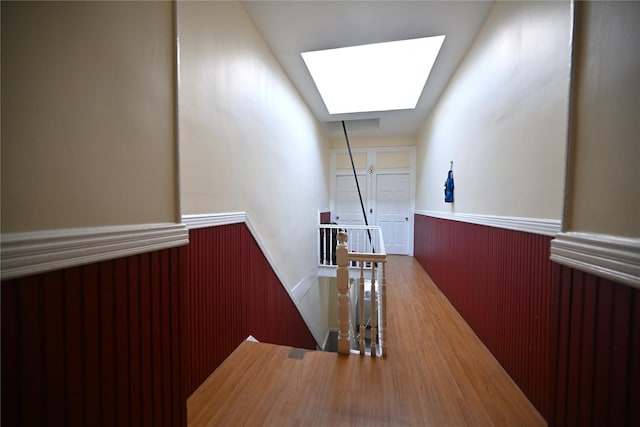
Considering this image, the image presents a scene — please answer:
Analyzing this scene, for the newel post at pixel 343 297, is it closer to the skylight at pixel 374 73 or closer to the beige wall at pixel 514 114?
the beige wall at pixel 514 114

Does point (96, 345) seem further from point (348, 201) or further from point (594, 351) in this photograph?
point (348, 201)

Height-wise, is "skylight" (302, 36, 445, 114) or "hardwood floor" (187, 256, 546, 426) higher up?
"skylight" (302, 36, 445, 114)

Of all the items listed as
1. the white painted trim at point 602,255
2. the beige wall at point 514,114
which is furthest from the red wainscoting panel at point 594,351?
the beige wall at point 514,114

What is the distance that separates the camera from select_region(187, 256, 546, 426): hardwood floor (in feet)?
4.01

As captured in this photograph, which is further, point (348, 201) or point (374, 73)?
point (348, 201)

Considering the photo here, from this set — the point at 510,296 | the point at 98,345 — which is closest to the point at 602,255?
the point at 510,296

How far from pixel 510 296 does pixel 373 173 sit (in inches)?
163

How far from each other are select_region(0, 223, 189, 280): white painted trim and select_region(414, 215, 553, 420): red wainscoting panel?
67.7 inches

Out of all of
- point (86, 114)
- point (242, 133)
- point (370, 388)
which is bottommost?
point (370, 388)

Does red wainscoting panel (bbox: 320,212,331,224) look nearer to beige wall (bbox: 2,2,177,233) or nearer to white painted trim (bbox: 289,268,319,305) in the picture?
white painted trim (bbox: 289,268,319,305)

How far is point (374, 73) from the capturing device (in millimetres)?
3068

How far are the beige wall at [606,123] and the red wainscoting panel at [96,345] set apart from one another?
141 cm

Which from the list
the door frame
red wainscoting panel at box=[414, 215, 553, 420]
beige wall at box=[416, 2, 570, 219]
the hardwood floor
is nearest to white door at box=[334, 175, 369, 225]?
the door frame

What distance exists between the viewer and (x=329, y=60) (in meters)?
2.83
